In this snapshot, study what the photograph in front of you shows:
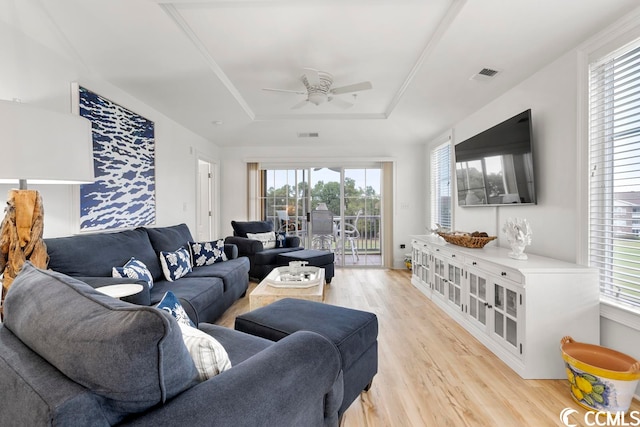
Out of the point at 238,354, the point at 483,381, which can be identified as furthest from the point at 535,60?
the point at 238,354

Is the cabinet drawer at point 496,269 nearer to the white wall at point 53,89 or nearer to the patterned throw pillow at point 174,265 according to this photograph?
the patterned throw pillow at point 174,265

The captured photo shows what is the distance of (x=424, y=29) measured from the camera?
242cm

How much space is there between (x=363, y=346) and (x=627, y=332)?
65.6 inches

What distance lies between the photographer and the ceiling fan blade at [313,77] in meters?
2.82

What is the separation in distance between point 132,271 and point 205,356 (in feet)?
5.72

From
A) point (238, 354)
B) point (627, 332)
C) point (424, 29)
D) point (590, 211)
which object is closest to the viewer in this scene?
point (238, 354)

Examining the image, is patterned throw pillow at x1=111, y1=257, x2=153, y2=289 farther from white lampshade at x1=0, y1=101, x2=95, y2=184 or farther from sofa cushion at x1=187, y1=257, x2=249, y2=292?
white lampshade at x1=0, y1=101, x2=95, y2=184

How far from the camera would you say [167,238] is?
318cm

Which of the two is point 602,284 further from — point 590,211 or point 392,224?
point 392,224

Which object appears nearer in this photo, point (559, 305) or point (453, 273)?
point (559, 305)

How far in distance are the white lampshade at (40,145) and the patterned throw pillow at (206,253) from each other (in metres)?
1.89

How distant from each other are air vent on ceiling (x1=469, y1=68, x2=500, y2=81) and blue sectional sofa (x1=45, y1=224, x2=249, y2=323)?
315cm

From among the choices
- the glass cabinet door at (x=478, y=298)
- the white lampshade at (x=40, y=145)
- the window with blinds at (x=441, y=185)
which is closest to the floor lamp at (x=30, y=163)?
the white lampshade at (x=40, y=145)

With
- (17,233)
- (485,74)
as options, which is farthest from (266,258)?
(485,74)
